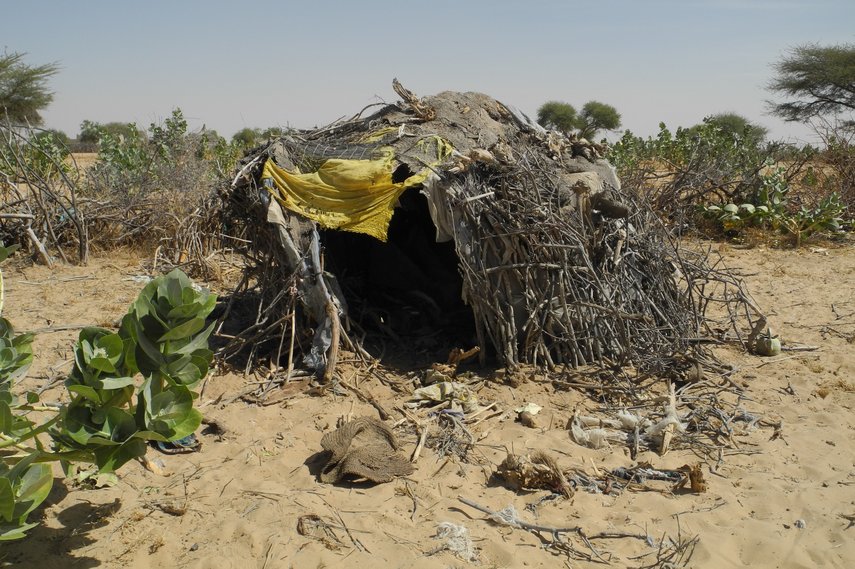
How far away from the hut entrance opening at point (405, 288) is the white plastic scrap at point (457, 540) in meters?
2.13

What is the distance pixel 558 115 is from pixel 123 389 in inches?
943

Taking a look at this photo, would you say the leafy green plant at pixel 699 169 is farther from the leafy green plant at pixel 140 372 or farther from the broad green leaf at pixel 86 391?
the broad green leaf at pixel 86 391

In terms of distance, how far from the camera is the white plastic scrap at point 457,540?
3.39 metres

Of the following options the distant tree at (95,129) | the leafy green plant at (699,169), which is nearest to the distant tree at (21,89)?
the distant tree at (95,129)

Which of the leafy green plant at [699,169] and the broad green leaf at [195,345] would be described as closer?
the broad green leaf at [195,345]

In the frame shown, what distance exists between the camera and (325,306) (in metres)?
5.30

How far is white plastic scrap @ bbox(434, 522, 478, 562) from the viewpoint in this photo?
3387 mm

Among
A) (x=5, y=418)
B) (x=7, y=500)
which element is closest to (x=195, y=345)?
(x=5, y=418)

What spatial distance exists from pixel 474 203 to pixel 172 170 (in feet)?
21.2

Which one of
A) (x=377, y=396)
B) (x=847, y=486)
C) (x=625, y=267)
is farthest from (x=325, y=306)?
(x=847, y=486)

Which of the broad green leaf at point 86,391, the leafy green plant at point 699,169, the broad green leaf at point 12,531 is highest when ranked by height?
the leafy green plant at point 699,169

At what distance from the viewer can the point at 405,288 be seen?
676cm

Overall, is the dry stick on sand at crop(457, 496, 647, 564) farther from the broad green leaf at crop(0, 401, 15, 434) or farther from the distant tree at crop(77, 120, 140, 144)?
the distant tree at crop(77, 120, 140, 144)

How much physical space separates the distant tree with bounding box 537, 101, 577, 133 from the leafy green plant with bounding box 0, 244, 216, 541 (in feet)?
74.1
